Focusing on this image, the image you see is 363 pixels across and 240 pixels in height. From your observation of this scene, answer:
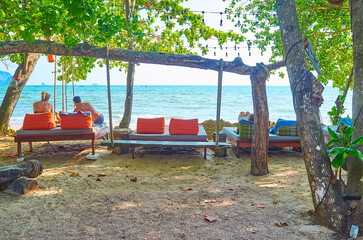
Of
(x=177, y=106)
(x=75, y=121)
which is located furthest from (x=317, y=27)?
(x=177, y=106)

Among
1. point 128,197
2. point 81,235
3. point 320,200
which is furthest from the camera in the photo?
point 128,197

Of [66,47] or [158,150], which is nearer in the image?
[66,47]

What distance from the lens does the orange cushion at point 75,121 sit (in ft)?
18.5

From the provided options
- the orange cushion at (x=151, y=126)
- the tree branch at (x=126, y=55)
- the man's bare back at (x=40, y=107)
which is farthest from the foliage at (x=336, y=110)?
the man's bare back at (x=40, y=107)

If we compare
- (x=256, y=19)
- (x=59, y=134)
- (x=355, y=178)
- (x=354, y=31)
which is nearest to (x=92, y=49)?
→ (x=59, y=134)

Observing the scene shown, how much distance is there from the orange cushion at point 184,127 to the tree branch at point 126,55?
1.62m

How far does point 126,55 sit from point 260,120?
8.14ft

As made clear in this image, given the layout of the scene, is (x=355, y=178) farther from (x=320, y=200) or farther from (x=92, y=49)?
(x=92, y=49)

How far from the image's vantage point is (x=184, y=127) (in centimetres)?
602

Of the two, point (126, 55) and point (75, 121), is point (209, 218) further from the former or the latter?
point (75, 121)

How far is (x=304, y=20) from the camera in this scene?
7.75 metres

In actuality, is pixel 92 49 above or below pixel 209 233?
above

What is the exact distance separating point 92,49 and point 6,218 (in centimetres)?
271

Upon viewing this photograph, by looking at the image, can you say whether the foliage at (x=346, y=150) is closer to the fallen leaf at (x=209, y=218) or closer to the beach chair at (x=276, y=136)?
the fallen leaf at (x=209, y=218)
